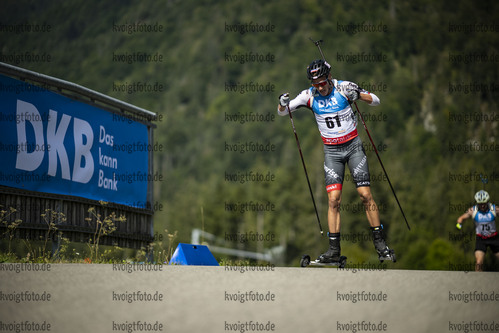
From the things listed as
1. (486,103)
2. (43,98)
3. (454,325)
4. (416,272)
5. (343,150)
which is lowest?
(454,325)

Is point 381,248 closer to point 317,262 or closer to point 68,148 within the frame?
point 317,262

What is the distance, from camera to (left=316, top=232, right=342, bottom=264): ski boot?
1115 centimetres

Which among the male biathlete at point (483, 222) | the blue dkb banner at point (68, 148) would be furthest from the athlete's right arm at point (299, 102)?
the male biathlete at point (483, 222)

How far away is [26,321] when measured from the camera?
727cm

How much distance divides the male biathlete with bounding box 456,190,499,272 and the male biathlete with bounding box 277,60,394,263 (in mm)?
5709

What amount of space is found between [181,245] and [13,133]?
353cm

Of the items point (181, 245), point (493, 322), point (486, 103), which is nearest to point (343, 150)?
point (181, 245)

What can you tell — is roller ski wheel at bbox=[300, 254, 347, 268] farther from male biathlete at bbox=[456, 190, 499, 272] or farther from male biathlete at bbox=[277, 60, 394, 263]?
male biathlete at bbox=[456, 190, 499, 272]

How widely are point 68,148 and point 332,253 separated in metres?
5.41

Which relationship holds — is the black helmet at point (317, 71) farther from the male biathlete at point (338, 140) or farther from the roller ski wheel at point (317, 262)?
the roller ski wheel at point (317, 262)

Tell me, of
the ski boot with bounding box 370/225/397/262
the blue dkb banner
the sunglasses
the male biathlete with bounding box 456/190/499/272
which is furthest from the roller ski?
the male biathlete with bounding box 456/190/499/272

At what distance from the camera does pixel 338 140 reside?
37.2ft

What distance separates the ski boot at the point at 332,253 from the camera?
11.1m

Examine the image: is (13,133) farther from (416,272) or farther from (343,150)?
(416,272)
